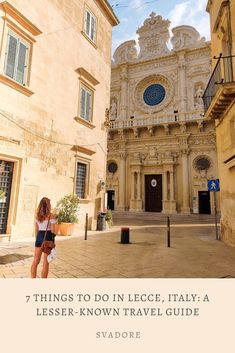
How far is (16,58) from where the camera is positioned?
7.00m

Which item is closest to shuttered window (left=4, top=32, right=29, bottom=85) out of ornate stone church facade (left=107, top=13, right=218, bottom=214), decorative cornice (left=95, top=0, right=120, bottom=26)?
decorative cornice (left=95, top=0, right=120, bottom=26)

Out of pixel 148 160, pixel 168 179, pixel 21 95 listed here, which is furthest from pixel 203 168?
pixel 21 95

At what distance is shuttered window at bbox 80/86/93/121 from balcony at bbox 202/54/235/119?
16.8 feet

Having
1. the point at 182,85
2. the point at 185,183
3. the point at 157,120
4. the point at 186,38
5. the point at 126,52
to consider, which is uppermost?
the point at 126,52

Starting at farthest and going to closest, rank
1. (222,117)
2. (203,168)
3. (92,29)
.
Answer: (203,168) < (92,29) < (222,117)

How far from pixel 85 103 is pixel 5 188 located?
537 cm

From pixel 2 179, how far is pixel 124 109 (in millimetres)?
20130

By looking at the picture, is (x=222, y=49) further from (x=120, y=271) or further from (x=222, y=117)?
(x=120, y=271)

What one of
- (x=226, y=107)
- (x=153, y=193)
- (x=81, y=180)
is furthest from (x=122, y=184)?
(x=226, y=107)

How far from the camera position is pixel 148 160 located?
2233cm

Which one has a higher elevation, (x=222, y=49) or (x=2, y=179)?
(x=222, y=49)

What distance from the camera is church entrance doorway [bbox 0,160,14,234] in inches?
264

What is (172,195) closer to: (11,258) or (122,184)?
(122,184)

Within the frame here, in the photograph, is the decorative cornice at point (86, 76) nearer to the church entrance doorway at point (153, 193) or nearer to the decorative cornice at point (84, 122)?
the decorative cornice at point (84, 122)
